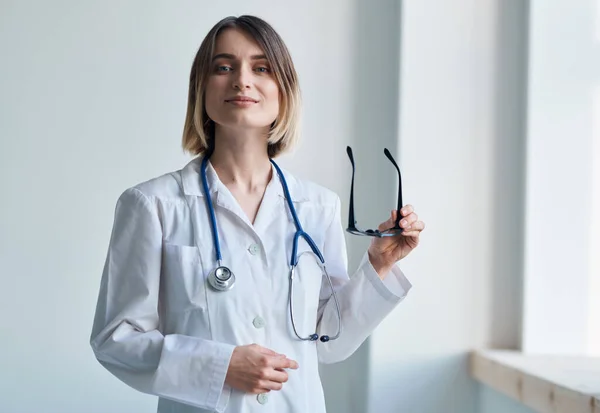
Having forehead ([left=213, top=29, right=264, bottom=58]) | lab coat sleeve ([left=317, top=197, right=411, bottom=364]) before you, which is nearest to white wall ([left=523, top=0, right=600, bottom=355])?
lab coat sleeve ([left=317, top=197, right=411, bottom=364])

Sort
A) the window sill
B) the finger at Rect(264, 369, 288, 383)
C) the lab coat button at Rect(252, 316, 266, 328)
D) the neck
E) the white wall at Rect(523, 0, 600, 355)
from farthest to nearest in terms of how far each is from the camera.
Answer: the white wall at Rect(523, 0, 600, 355)
the window sill
the neck
the lab coat button at Rect(252, 316, 266, 328)
the finger at Rect(264, 369, 288, 383)

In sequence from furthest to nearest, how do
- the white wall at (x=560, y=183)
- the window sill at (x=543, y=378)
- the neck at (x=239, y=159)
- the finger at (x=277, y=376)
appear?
the white wall at (x=560, y=183) → the window sill at (x=543, y=378) → the neck at (x=239, y=159) → the finger at (x=277, y=376)

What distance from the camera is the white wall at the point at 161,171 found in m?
2.26

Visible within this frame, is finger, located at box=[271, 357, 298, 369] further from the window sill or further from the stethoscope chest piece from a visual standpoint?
the window sill

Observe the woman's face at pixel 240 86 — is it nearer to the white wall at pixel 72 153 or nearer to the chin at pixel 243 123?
the chin at pixel 243 123

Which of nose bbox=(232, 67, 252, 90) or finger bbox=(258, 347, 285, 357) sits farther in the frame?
nose bbox=(232, 67, 252, 90)

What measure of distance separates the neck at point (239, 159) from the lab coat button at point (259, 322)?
0.26 meters

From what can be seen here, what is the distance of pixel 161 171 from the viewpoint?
7.69ft

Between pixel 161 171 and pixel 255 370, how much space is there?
1141 millimetres

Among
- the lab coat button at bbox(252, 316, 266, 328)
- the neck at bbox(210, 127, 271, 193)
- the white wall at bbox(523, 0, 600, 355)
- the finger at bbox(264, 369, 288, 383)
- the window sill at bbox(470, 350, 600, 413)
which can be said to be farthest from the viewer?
the white wall at bbox(523, 0, 600, 355)

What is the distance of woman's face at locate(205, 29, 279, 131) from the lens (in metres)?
1.47

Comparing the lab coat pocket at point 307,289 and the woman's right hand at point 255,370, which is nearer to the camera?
the woman's right hand at point 255,370

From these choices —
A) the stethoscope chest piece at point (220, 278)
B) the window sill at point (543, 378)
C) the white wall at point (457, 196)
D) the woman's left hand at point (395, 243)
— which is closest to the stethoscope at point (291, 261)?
the stethoscope chest piece at point (220, 278)

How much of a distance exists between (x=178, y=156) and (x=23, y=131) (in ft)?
1.47
